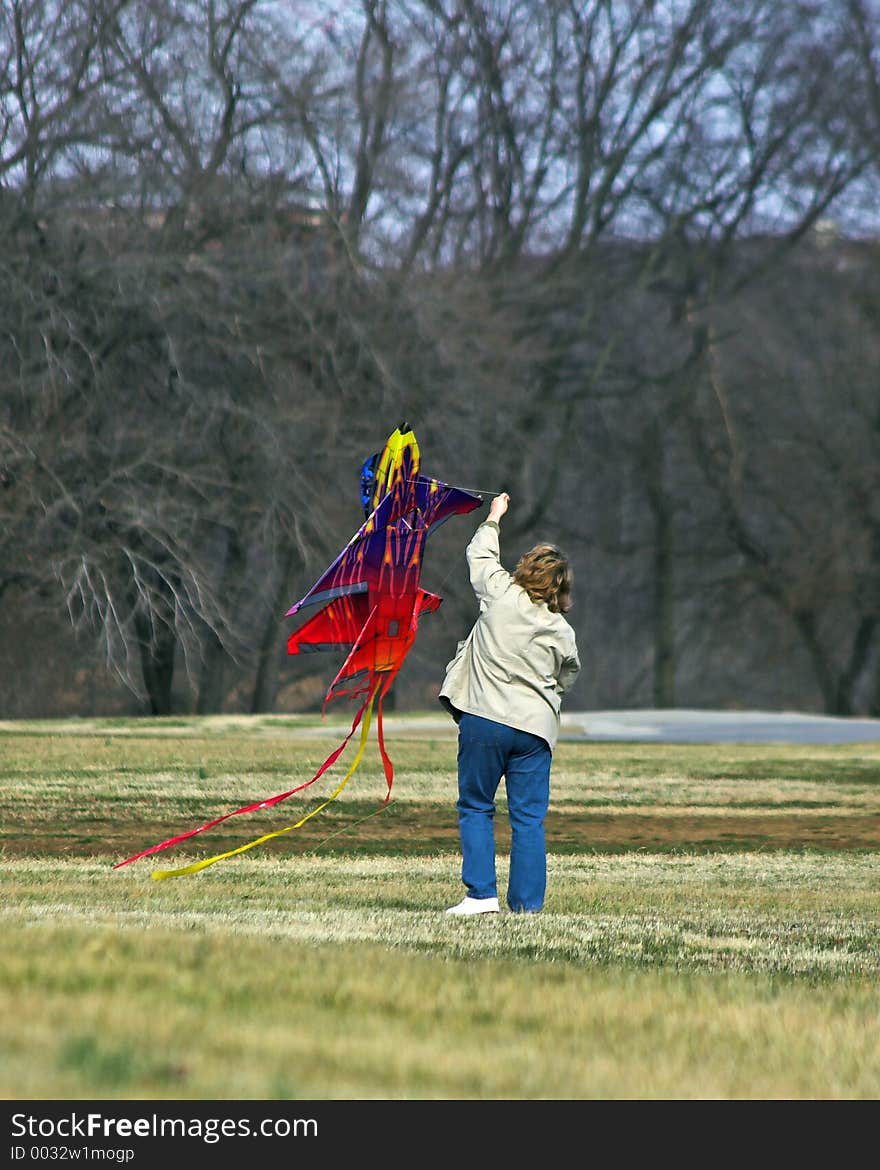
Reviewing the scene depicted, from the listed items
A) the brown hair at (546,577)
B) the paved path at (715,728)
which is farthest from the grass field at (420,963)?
the paved path at (715,728)

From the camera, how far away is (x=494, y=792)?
7773mm

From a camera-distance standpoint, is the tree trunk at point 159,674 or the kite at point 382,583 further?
the tree trunk at point 159,674

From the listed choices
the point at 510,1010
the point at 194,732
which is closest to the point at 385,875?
the point at 510,1010

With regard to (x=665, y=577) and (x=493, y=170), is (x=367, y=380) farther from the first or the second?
(x=665, y=577)

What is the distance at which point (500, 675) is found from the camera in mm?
7809

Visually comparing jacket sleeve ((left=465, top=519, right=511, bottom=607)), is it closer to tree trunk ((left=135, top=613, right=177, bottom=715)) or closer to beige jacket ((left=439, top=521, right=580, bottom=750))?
beige jacket ((left=439, top=521, right=580, bottom=750))

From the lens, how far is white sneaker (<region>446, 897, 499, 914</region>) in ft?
25.7

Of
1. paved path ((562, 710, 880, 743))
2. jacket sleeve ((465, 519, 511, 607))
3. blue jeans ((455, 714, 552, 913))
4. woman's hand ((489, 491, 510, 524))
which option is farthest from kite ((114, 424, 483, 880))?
paved path ((562, 710, 880, 743))

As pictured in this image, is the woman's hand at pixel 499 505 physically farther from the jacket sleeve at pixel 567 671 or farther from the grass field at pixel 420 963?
the grass field at pixel 420 963

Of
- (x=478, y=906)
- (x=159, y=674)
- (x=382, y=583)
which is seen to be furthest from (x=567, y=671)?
(x=159, y=674)

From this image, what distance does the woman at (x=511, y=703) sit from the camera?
7785 millimetres

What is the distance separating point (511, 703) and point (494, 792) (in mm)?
373

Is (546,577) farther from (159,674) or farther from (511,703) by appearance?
(159,674)

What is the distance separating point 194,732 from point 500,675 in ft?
63.1
